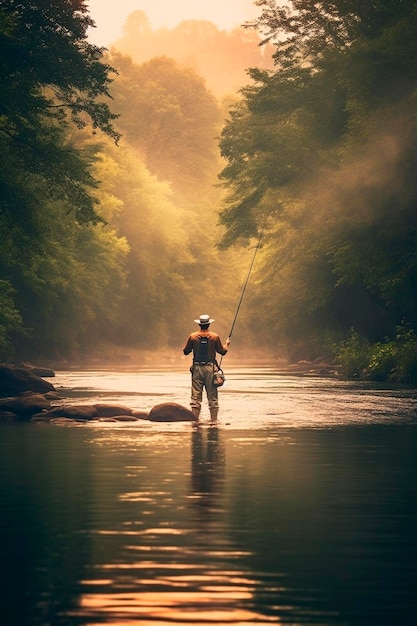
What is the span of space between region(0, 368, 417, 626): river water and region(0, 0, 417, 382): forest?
753 inches

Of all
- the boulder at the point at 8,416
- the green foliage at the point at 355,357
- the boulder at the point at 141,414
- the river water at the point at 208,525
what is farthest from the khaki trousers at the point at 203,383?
the green foliage at the point at 355,357

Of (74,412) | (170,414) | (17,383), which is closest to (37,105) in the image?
(17,383)

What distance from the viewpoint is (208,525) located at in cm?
1379

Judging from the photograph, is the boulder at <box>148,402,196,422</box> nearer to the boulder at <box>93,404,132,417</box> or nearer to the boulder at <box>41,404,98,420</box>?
the boulder at <box>93,404,132,417</box>

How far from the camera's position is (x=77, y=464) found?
20125 millimetres

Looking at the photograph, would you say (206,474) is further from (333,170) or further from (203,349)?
(333,170)

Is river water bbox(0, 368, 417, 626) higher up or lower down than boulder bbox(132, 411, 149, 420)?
lower down

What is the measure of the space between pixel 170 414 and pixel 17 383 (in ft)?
39.7

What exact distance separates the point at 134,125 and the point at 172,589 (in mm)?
110239

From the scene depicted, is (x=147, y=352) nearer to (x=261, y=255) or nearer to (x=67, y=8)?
(x=261, y=255)

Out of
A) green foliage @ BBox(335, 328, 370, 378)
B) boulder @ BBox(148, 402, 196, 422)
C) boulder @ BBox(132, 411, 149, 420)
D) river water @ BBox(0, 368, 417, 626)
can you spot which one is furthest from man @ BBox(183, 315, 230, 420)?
green foliage @ BBox(335, 328, 370, 378)

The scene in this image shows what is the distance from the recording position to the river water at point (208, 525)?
9.79m

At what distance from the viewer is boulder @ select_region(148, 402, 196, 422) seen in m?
30.0

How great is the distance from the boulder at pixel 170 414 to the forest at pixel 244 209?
14646 mm
